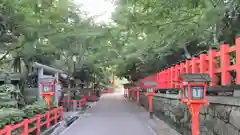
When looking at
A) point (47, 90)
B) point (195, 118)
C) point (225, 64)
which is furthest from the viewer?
point (47, 90)

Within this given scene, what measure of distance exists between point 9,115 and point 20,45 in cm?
536

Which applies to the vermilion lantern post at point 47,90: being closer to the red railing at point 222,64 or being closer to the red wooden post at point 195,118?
the red railing at point 222,64

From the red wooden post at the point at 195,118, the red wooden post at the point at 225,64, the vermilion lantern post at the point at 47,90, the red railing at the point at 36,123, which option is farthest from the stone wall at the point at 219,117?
the vermilion lantern post at the point at 47,90

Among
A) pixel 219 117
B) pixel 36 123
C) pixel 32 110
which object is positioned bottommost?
pixel 36 123

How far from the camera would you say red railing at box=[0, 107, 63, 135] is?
725cm

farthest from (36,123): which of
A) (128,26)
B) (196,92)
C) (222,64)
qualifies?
(222,64)

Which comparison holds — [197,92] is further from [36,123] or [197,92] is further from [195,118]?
[36,123]

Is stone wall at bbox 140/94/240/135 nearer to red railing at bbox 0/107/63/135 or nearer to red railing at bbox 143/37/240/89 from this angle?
red railing at bbox 143/37/240/89

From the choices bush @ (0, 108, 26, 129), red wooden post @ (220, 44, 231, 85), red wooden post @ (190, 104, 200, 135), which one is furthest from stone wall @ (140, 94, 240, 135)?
bush @ (0, 108, 26, 129)

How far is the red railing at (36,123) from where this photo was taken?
7.25 meters

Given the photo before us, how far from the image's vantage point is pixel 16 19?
12.6 meters

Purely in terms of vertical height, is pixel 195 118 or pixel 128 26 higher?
pixel 128 26

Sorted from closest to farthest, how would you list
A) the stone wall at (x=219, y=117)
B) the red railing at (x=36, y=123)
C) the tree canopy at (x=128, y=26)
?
the stone wall at (x=219, y=117)
the red railing at (x=36, y=123)
the tree canopy at (x=128, y=26)

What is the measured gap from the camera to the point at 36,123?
10.6 metres
